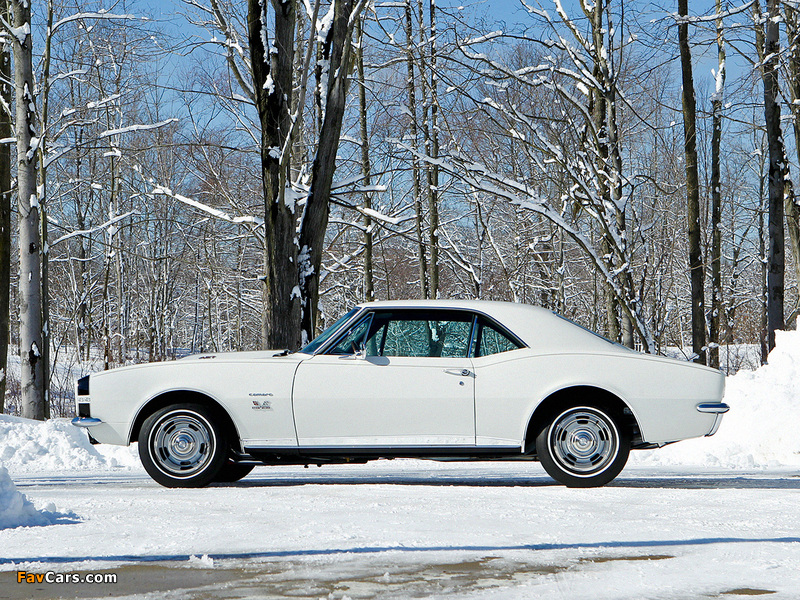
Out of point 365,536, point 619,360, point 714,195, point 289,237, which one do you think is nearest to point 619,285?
point 289,237

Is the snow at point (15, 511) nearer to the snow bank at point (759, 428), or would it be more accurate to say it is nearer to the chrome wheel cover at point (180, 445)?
the chrome wheel cover at point (180, 445)

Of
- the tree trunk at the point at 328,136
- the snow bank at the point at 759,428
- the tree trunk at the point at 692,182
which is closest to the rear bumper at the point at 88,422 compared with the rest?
the tree trunk at the point at 328,136

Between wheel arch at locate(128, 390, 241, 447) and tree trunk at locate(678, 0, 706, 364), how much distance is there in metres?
13.6

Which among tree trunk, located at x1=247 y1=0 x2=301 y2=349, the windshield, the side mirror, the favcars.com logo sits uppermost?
tree trunk, located at x1=247 y1=0 x2=301 y2=349

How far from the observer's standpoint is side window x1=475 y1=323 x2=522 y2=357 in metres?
6.89

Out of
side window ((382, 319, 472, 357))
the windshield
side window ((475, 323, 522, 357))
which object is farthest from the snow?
side window ((475, 323, 522, 357))

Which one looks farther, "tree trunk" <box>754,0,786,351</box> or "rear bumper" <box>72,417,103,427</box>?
"tree trunk" <box>754,0,786,351</box>

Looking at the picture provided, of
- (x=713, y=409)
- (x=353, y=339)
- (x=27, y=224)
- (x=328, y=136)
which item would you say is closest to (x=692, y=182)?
(x=328, y=136)

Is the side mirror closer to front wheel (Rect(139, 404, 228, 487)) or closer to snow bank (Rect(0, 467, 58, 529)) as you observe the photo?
front wheel (Rect(139, 404, 228, 487))

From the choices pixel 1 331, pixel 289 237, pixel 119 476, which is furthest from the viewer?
pixel 1 331

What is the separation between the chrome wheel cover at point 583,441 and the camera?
22.0ft

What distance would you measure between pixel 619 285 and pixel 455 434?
25.4 feet

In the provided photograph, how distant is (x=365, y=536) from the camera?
480 centimetres

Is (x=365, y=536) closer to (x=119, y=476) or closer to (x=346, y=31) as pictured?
(x=119, y=476)
